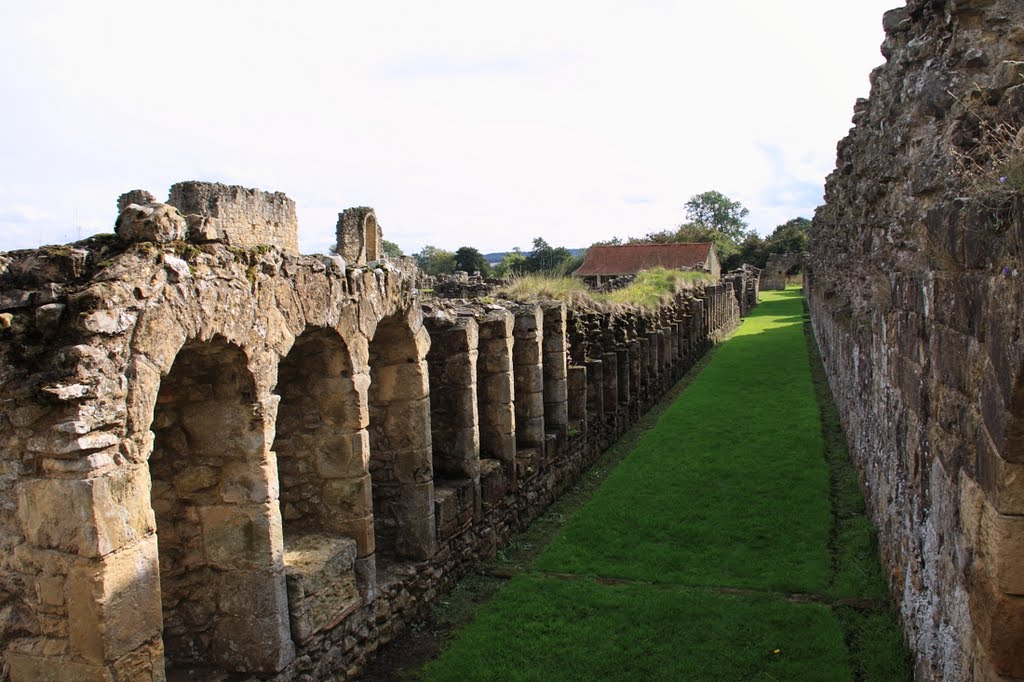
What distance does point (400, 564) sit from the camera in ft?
24.5

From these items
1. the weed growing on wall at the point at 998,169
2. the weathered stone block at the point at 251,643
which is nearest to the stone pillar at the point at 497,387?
the weathered stone block at the point at 251,643

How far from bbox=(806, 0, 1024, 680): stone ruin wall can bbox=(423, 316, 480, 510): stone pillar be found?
3901 mm

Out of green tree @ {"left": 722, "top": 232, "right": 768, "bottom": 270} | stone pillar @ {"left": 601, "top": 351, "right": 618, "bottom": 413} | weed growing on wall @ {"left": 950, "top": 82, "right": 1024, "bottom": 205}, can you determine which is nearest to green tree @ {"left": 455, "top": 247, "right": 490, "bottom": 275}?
green tree @ {"left": 722, "top": 232, "right": 768, "bottom": 270}

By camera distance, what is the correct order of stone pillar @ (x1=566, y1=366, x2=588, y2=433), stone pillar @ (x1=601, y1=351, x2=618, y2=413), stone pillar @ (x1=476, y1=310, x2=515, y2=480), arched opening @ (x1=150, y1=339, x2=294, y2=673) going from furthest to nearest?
stone pillar @ (x1=601, y1=351, x2=618, y2=413)
stone pillar @ (x1=566, y1=366, x2=588, y2=433)
stone pillar @ (x1=476, y1=310, x2=515, y2=480)
arched opening @ (x1=150, y1=339, x2=294, y2=673)

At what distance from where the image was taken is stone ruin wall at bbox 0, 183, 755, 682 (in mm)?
4156

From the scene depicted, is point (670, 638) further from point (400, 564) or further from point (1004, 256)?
point (1004, 256)

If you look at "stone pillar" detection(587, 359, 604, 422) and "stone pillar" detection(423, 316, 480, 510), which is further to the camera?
"stone pillar" detection(587, 359, 604, 422)

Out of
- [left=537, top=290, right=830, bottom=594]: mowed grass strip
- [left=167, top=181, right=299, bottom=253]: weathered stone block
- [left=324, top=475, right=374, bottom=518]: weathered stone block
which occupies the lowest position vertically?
[left=537, top=290, right=830, bottom=594]: mowed grass strip

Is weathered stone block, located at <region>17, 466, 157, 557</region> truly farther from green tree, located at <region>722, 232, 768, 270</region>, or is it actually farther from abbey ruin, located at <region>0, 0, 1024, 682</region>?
green tree, located at <region>722, 232, 768, 270</region>

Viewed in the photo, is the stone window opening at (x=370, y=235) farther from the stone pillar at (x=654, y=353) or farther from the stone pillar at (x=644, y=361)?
the stone pillar at (x=644, y=361)

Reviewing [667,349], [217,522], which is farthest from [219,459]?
[667,349]

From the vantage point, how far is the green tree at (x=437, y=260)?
231 feet

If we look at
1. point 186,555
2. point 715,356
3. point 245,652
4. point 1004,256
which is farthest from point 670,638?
point 715,356

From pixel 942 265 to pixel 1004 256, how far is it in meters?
1.08
